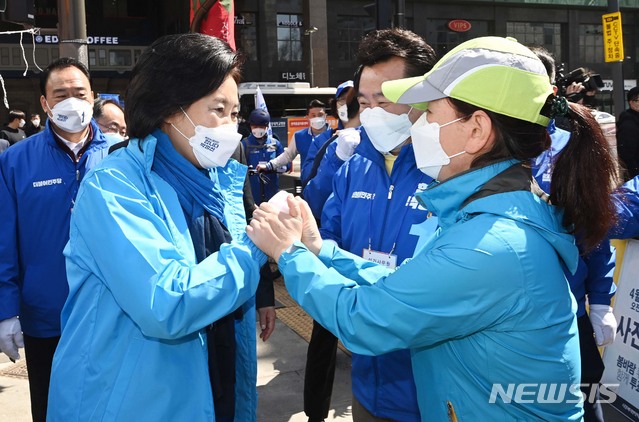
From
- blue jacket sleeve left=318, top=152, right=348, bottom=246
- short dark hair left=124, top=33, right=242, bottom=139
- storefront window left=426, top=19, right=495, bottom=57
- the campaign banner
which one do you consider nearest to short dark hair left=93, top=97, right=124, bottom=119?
blue jacket sleeve left=318, top=152, right=348, bottom=246

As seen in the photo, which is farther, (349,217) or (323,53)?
(323,53)

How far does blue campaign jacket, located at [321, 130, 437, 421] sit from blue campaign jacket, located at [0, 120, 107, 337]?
1.50 meters

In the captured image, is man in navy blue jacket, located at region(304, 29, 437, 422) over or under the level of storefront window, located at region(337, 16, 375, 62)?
under

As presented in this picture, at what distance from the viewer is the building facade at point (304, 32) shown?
30781 mm

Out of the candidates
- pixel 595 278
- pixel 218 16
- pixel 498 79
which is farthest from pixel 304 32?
pixel 498 79

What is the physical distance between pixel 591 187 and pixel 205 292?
1069 mm

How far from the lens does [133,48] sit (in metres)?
33.7

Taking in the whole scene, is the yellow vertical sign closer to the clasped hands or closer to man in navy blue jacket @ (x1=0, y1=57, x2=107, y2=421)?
man in navy blue jacket @ (x1=0, y1=57, x2=107, y2=421)

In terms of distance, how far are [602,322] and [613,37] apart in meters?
10.3

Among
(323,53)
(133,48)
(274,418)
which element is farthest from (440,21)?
(274,418)

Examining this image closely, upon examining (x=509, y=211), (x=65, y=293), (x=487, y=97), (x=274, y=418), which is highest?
(x=487, y=97)

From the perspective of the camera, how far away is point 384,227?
8.50 ft

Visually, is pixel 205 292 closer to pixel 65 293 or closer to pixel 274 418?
pixel 65 293

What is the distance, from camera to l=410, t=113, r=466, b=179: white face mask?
1810 millimetres
